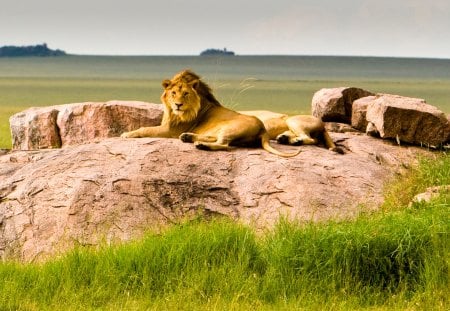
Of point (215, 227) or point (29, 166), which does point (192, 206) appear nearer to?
point (215, 227)

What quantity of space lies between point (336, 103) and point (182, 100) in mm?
3029

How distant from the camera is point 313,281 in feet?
27.0

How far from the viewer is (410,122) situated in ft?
40.3

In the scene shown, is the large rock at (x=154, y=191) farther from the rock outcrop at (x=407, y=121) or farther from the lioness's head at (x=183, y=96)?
the rock outcrop at (x=407, y=121)

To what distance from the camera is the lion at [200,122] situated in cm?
1112

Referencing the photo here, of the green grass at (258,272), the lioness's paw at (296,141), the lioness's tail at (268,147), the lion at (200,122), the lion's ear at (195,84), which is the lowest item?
the green grass at (258,272)

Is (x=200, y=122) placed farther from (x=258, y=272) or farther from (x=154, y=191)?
(x=258, y=272)

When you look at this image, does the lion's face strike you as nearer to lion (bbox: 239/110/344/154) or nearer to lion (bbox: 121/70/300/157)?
lion (bbox: 121/70/300/157)

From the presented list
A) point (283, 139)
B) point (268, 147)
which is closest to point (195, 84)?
point (268, 147)

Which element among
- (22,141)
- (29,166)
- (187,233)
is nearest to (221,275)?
(187,233)

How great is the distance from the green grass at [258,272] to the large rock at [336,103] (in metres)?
5.01

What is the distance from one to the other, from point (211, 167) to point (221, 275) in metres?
2.33

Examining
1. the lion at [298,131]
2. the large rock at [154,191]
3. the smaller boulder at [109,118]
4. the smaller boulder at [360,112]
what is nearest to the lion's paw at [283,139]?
the lion at [298,131]

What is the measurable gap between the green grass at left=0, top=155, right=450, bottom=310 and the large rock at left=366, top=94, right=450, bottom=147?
360cm
